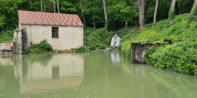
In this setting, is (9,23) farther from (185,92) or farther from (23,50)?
(185,92)

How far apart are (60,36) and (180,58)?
15.2 m

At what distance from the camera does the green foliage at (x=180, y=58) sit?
572 centimetres

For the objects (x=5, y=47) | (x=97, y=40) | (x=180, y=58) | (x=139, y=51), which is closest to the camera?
(x=180, y=58)

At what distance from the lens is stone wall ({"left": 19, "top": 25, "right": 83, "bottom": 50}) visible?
58.0ft

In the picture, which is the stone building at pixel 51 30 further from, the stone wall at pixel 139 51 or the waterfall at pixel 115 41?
the stone wall at pixel 139 51

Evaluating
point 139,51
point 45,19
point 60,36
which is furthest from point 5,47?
point 139,51

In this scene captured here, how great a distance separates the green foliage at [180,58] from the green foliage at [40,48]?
42.3 ft

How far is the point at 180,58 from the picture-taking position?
6125 mm

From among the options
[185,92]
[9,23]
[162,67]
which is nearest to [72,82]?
[185,92]

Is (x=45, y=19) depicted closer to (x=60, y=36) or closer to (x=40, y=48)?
(x=60, y=36)

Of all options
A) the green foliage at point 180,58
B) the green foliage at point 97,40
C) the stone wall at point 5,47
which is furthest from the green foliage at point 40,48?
the green foliage at point 180,58

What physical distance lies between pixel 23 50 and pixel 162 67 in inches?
571

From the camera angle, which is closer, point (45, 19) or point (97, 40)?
point (45, 19)

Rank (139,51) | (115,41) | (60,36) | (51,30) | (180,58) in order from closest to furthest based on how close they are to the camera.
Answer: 1. (180,58)
2. (139,51)
3. (51,30)
4. (60,36)
5. (115,41)
